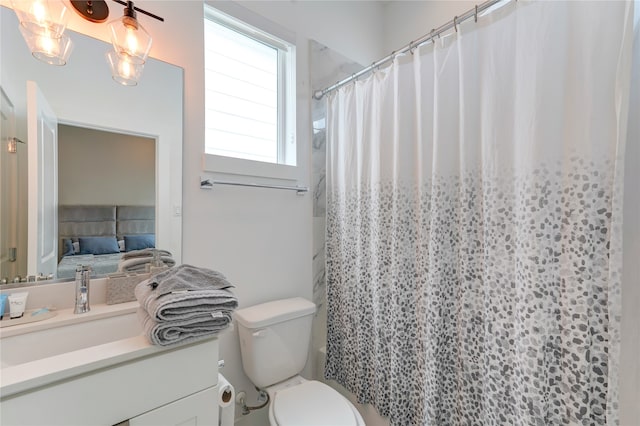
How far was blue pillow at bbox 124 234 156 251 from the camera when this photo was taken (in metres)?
1.18

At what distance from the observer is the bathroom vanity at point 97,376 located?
59cm

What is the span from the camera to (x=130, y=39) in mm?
1122

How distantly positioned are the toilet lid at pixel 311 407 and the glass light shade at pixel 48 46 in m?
1.63

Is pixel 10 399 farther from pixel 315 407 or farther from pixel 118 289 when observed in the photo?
pixel 315 407

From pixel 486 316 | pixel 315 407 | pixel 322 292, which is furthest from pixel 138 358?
pixel 322 292

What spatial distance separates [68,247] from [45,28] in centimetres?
76

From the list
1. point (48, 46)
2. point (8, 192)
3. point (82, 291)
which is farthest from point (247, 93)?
point (82, 291)

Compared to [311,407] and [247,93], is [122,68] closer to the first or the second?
[247,93]

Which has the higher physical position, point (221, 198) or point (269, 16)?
point (269, 16)

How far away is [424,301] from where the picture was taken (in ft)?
4.38

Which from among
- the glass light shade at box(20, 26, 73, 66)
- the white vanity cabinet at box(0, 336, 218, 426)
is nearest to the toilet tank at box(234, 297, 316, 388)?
the white vanity cabinet at box(0, 336, 218, 426)

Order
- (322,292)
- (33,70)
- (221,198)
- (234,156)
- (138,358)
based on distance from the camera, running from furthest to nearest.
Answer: (322,292)
(234,156)
(221,198)
(33,70)
(138,358)

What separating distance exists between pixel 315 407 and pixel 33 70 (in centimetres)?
171

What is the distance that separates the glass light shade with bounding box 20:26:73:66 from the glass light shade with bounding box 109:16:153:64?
0.49 feet
